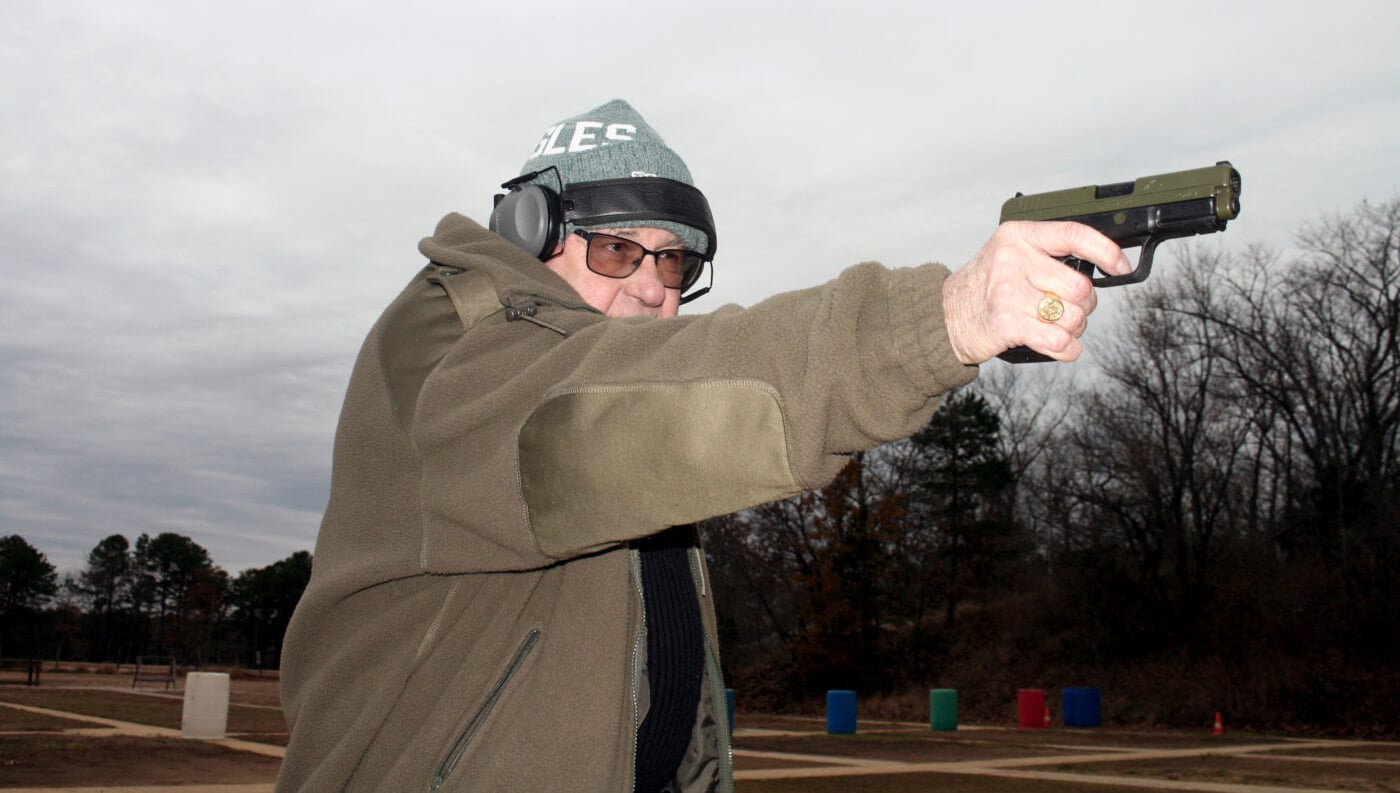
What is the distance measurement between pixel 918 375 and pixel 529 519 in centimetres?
56

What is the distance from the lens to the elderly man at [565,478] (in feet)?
4.44

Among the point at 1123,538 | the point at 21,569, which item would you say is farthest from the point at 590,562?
the point at 21,569

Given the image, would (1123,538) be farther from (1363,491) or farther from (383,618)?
(383,618)

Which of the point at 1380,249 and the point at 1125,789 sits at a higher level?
the point at 1380,249

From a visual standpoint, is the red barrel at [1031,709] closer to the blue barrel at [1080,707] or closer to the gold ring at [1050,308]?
the blue barrel at [1080,707]

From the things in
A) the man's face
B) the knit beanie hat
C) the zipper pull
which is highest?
the knit beanie hat

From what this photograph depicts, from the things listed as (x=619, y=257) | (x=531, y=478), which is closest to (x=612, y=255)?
(x=619, y=257)

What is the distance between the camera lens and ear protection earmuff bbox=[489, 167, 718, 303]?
95.2 inches

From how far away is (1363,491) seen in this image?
31969mm

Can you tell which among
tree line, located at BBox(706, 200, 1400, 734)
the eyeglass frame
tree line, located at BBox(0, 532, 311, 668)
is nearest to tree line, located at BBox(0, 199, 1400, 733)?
tree line, located at BBox(706, 200, 1400, 734)

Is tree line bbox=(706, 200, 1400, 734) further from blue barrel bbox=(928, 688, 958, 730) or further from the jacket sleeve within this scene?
the jacket sleeve

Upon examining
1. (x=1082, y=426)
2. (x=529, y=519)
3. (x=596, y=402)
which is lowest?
(x=529, y=519)

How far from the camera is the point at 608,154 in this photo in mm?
2607

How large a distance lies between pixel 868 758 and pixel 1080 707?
13.7 metres
